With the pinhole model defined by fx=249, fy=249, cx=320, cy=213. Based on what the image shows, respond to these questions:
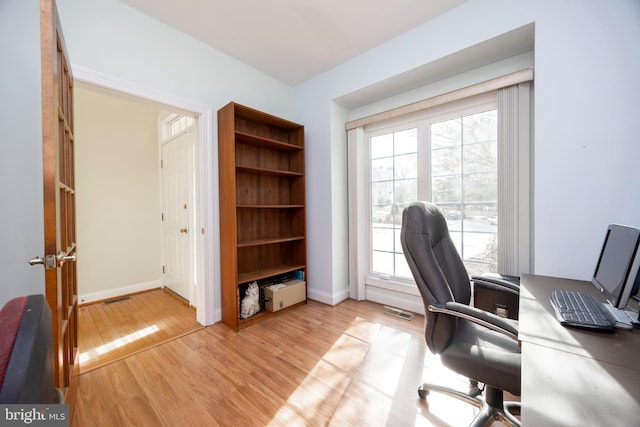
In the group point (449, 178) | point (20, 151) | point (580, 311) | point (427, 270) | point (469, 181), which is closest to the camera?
point (580, 311)

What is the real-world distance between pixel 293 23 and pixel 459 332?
105 inches

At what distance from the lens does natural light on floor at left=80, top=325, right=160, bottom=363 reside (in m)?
1.95

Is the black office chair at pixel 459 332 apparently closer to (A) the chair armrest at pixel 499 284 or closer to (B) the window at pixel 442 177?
(A) the chair armrest at pixel 499 284

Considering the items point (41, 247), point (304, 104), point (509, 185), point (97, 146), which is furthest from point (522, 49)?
point (97, 146)

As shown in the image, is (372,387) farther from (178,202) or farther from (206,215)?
(178,202)

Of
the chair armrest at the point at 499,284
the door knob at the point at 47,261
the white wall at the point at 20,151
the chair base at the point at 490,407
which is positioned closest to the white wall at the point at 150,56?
the white wall at the point at 20,151

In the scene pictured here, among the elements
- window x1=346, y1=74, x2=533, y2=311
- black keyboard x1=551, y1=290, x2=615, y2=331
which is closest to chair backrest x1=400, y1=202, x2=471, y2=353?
black keyboard x1=551, y1=290, x2=615, y2=331

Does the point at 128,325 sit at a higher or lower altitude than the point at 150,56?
lower

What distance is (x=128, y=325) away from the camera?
8.09 ft

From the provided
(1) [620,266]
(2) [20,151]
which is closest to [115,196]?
(2) [20,151]

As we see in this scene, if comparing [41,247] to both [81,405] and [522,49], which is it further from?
[522,49]

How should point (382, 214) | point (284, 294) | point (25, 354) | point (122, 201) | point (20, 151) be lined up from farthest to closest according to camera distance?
point (122, 201), point (382, 214), point (284, 294), point (20, 151), point (25, 354)

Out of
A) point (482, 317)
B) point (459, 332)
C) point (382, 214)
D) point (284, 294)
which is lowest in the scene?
point (284, 294)

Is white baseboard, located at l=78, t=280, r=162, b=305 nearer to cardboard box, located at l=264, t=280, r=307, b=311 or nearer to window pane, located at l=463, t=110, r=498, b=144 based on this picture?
cardboard box, located at l=264, t=280, r=307, b=311
